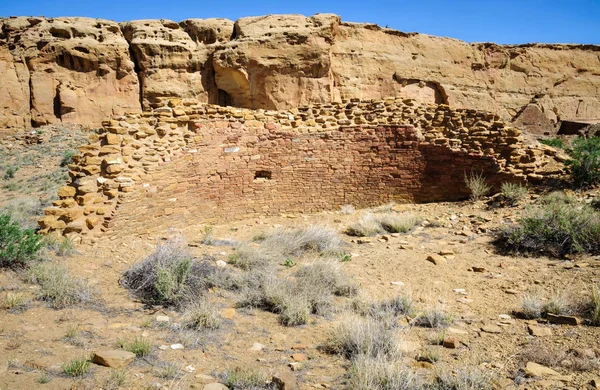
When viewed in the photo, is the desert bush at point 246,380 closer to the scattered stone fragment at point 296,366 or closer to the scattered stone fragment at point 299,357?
the scattered stone fragment at point 296,366

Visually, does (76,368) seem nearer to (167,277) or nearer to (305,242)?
(167,277)

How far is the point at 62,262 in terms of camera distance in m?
5.66

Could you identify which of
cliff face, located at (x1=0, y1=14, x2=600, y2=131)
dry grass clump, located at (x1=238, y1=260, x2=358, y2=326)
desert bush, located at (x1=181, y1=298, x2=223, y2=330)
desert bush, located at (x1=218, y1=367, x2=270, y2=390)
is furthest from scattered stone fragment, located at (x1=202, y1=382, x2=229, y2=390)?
cliff face, located at (x1=0, y1=14, x2=600, y2=131)

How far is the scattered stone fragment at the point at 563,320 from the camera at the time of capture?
416cm

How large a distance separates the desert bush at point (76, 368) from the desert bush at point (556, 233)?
5615mm

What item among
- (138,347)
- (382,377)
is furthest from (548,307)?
(138,347)

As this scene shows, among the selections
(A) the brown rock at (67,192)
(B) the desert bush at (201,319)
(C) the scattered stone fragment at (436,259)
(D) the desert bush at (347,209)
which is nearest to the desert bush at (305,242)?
(C) the scattered stone fragment at (436,259)

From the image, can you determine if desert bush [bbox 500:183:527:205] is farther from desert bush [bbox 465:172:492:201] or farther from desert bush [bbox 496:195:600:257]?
desert bush [bbox 496:195:600:257]

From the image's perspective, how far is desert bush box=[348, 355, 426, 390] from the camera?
314 centimetres

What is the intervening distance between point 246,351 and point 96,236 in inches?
156

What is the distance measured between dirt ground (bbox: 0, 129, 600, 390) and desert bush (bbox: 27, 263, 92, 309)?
0.10 m

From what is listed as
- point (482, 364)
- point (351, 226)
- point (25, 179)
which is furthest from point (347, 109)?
point (25, 179)

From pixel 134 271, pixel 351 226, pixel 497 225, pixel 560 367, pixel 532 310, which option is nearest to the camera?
pixel 560 367

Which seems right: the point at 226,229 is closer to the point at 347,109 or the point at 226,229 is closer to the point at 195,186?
the point at 195,186
